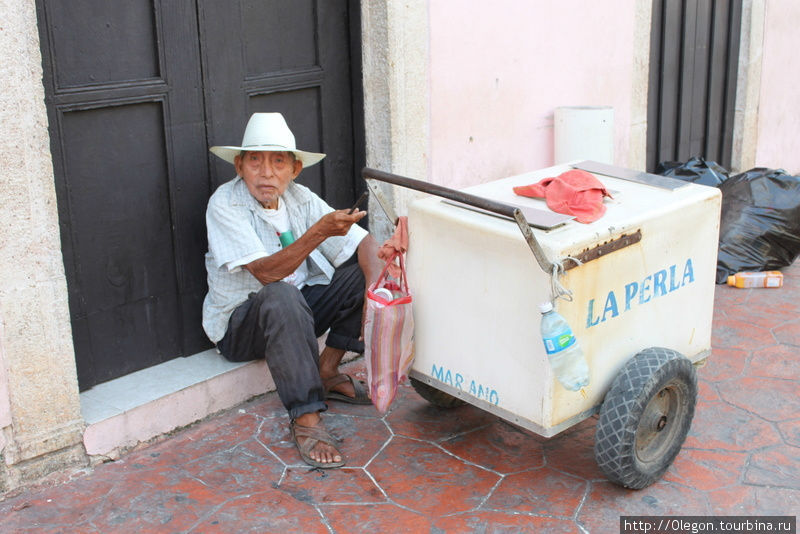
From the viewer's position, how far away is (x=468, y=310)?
317 cm

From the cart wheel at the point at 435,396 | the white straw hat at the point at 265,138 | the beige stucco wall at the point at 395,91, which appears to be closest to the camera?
the white straw hat at the point at 265,138

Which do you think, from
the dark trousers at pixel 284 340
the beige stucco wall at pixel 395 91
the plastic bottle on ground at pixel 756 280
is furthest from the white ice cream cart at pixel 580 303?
the plastic bottle on ground at pixel 756 280

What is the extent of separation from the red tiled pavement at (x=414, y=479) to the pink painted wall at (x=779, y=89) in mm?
4422

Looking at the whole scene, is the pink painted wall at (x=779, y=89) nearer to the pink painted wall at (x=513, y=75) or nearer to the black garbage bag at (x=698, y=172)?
the black garbage bag at (x=698, y=172)

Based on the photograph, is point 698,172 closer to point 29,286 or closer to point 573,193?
point 573,193

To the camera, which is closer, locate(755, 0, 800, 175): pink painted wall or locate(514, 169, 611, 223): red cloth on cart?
locate(514, 169, 611, 223): red cloth on cart

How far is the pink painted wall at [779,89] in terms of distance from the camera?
7.72 metres

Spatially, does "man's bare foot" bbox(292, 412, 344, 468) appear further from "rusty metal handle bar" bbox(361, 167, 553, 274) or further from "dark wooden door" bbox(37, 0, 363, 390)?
"rusty metal handle bar" bbox(361, 167, 553, 274)

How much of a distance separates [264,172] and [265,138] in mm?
140

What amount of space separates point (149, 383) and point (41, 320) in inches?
26.4

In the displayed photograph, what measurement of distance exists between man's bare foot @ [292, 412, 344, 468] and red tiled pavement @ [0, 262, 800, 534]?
0.19 feet

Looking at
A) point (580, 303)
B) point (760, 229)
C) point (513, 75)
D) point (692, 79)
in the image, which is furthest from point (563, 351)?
point (692, 79)

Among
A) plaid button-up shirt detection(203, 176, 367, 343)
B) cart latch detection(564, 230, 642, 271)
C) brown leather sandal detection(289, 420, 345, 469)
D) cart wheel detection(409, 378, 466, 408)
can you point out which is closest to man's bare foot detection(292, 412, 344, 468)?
brown leather sandal detection(289, 420, 345, 469)

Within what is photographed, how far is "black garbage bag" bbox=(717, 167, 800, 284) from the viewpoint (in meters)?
5.64
